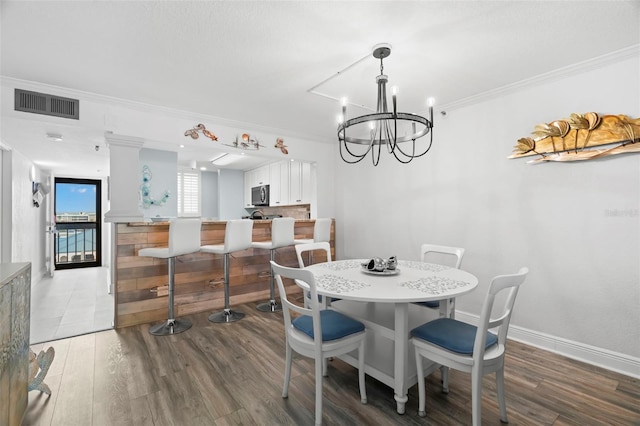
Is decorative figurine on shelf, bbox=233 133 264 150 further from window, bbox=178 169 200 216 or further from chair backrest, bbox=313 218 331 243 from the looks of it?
window, bbox=178 169 200 216

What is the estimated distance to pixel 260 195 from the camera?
6.35 metres

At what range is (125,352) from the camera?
8.26 ft

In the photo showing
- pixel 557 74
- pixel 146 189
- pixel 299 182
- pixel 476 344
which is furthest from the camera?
pixel 299 182

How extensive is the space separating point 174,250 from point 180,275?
2.02ft

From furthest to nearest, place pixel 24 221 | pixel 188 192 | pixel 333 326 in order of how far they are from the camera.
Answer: pixel 188 192 < pixel 24 221 < pixel 333 326

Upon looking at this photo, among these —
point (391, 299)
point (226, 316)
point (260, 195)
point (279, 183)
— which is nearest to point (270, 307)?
point (226, 316)

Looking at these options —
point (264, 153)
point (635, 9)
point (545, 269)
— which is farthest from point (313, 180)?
point (635, 9)

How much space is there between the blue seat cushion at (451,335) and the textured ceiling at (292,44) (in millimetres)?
1893

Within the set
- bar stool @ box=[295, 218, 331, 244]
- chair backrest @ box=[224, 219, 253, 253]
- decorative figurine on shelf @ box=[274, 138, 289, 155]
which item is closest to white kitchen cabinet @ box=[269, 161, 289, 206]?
decorative figurine on shelf @ box=[274, 138, 289, 155]

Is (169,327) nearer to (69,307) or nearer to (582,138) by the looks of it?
(69,307)

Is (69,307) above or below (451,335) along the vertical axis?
below

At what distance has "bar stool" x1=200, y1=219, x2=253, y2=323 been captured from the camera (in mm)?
3252

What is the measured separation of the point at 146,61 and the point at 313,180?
9.32ft

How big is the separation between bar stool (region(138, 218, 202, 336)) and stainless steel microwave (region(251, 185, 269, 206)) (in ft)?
10.1
